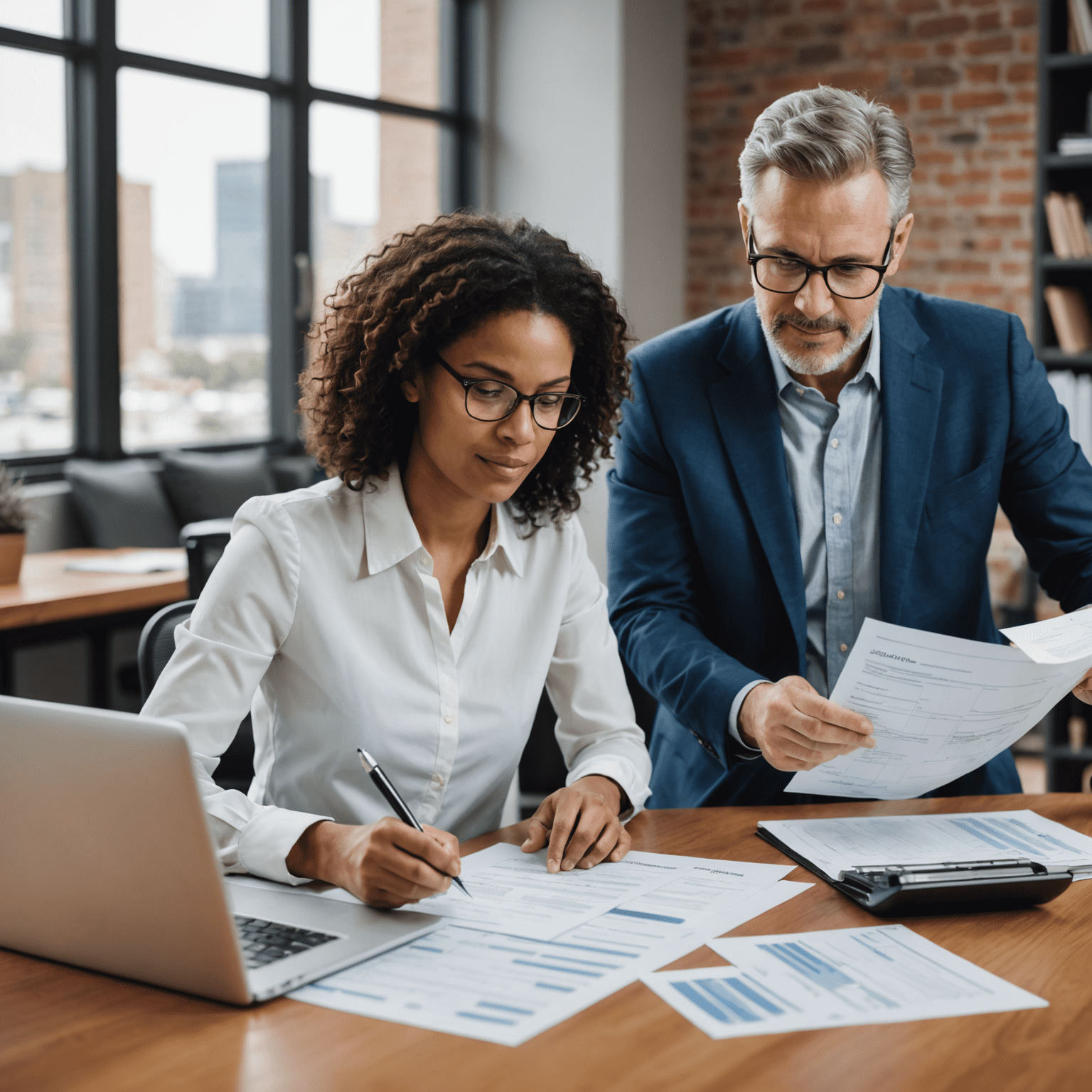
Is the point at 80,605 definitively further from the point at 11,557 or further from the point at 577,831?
the point at 577,831

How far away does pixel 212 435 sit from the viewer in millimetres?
5367

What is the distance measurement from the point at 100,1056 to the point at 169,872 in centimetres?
14

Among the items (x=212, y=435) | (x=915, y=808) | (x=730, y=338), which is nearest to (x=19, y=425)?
(x=212, y=435)

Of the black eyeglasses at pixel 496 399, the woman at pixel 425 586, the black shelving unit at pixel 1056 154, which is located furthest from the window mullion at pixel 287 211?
the black eyeglasses at pixel 496 399

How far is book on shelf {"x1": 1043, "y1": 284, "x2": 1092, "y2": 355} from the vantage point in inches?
165

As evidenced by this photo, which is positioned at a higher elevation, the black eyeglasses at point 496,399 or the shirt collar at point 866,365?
the shirt collar at point 866,365

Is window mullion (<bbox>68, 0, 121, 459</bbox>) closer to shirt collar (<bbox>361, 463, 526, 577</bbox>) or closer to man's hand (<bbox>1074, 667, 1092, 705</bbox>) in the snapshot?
shirt collar (<bbox>361, 463, 526, 577</bbox>)

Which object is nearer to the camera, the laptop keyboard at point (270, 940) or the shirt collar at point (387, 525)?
the laptop keyboard at point (270, 940)

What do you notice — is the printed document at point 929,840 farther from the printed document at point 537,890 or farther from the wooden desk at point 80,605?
the wooden desk at point 80,605

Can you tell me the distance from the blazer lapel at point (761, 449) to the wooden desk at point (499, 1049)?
71 cm

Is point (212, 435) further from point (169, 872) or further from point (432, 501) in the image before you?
point (169, 872)

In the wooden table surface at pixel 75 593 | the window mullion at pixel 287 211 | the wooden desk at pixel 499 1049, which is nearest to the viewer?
the wooden desk at pixel 499 1049

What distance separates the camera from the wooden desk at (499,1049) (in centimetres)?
94

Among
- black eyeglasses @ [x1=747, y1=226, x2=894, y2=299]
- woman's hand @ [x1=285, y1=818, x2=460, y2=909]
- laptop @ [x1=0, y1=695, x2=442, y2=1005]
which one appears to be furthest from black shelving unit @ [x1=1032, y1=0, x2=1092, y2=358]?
laptop @ [x1=0, y1=695, x2=442, y2=1005]
